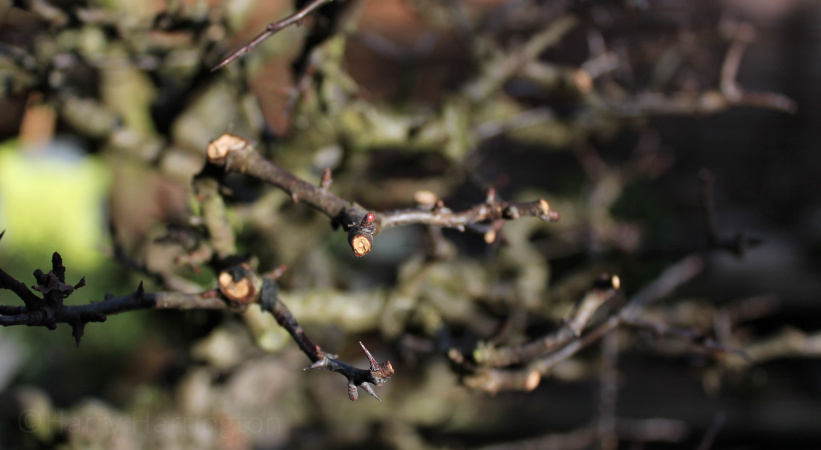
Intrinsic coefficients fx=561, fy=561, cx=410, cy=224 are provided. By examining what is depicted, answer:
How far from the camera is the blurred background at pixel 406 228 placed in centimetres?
227

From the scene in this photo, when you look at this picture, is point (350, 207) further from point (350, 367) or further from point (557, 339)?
point (557, 339)

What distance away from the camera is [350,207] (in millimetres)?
1372

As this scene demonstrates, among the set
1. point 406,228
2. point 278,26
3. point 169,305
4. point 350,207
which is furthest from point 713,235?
point 406,228

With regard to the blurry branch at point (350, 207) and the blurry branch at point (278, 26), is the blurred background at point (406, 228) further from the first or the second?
the blurry branch at point (278, 26)

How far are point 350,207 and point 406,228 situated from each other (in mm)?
4372

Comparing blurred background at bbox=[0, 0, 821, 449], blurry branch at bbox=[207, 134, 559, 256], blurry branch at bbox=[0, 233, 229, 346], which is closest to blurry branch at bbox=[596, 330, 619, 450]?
blurred background at bbox=[0, 0, 821, 449]

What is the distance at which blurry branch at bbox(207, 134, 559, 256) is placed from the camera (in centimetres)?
134

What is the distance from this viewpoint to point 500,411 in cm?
397

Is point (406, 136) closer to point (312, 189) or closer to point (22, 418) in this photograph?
point (312, 189)

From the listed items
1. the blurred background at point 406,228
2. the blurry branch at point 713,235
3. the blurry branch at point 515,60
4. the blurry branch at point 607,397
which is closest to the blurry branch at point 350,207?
the blurred background at point 406,228

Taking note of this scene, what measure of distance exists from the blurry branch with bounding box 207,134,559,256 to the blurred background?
237 mm

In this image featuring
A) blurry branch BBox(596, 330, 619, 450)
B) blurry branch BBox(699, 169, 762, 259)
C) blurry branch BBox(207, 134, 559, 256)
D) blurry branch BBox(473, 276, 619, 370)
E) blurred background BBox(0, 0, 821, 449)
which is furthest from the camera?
blurry branch BBox(596, 330, 619, 450)

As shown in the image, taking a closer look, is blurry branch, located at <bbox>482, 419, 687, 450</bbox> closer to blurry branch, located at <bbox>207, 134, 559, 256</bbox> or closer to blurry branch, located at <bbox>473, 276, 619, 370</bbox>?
blurry branch, located at <bbox>473, 276, 619, 370</bbox>

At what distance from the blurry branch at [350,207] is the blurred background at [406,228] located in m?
0.24
